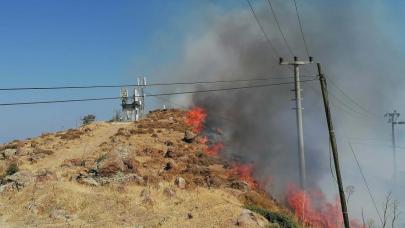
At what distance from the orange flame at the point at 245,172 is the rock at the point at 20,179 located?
52.6 feet

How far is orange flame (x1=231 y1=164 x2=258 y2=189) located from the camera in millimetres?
40281

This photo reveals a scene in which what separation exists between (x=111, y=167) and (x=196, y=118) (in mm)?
26115

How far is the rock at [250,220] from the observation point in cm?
2706

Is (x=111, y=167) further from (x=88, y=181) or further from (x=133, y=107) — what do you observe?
(x=133, y=107)

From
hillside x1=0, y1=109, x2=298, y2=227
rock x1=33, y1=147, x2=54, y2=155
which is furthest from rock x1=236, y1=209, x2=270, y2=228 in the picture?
rock x1=33, y1=147, x2=54, y2=155

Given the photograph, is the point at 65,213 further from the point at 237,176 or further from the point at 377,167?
the point at 377,167

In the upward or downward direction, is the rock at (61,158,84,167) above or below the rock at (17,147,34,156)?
below

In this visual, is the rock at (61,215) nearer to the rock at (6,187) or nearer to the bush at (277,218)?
the rock at (6,187)

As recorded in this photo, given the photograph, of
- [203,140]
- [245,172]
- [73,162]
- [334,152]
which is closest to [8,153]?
[73,162]

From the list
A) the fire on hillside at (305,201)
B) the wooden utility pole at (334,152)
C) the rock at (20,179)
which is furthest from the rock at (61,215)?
the wooden utility pole at (334,152)

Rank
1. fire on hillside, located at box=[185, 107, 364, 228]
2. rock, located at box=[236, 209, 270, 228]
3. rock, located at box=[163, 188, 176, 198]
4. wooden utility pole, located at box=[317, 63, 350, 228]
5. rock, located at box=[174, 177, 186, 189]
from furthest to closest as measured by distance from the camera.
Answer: fire on hillside, located at box=[185, 107, 364, 228] < rock, located at box=[174, 177, 186, 189] < rock, located at box=[163, 188, 176, 198] < rock, located at box=[236, 209, 270, 228] < wooden utility pole, located at box=[317, 63, 350, 228]

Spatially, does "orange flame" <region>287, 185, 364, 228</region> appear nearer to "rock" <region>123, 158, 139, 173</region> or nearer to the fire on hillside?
the fire on hillside

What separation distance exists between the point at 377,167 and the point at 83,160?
2083 inches

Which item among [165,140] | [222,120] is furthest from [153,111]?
[165,140]
